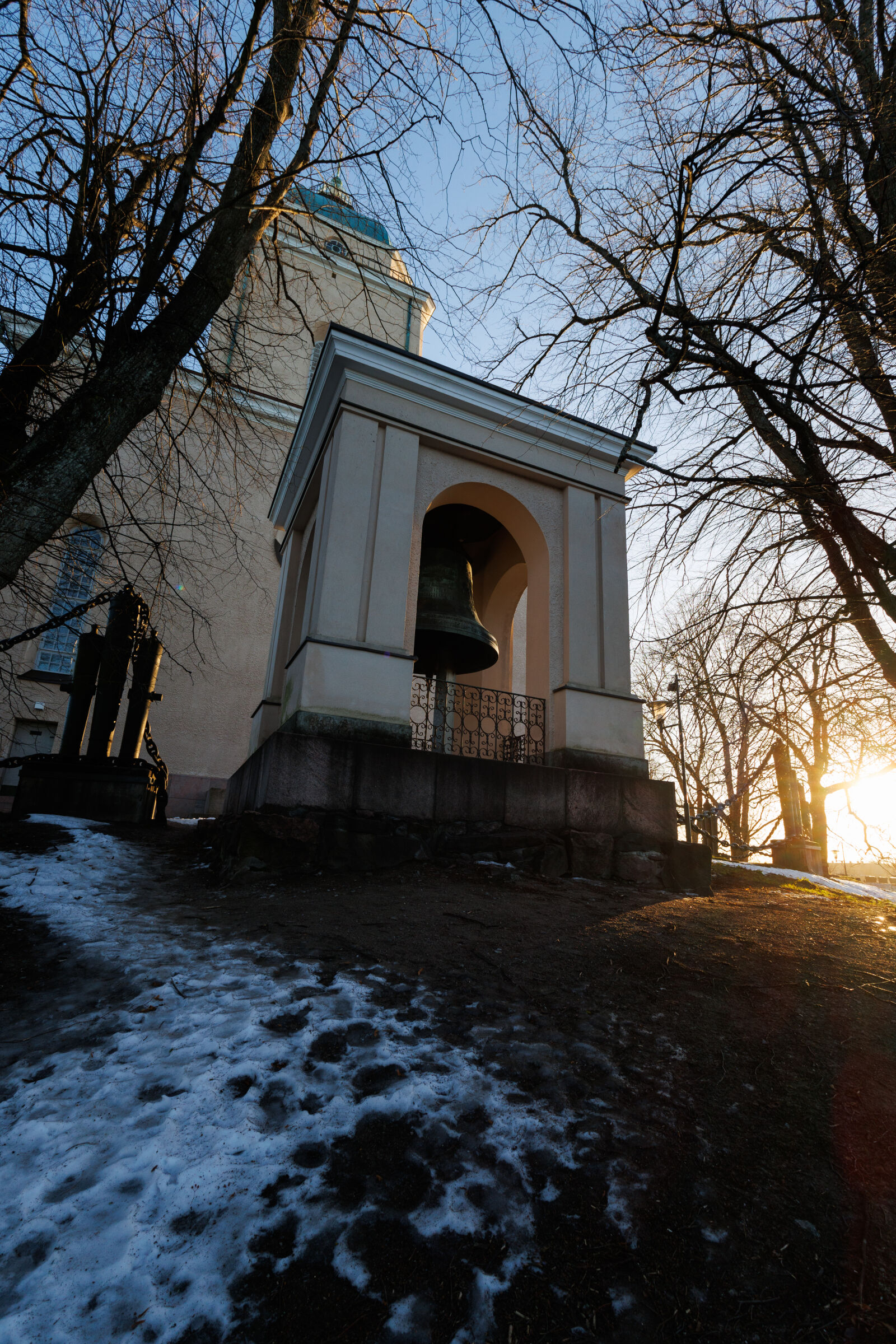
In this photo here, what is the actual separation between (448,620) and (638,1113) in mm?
5738

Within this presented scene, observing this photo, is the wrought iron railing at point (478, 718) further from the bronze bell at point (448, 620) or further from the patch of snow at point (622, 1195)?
the patch of snow at point (622, 1195)

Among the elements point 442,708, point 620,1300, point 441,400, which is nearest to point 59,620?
point 442,708

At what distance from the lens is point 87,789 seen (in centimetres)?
879

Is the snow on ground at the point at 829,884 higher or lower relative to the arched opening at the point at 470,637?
lower

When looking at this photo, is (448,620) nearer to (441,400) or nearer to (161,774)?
(441,400)

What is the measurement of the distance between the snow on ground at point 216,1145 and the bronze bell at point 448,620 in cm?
487

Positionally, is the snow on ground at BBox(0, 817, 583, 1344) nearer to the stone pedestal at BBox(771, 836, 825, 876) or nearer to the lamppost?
the lamppost

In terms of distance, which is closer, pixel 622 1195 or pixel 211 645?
pixel 622 1195

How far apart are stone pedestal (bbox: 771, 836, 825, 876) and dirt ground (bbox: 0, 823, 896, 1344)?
30.2ft

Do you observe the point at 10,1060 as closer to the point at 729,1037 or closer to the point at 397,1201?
the point at 397,1201

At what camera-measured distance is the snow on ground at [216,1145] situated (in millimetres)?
1426

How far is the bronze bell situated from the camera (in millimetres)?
7461

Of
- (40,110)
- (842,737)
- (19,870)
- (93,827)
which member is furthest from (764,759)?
(40,110)

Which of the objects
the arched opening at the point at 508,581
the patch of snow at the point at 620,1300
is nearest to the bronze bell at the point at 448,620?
the arched opening at the point at 508,581
